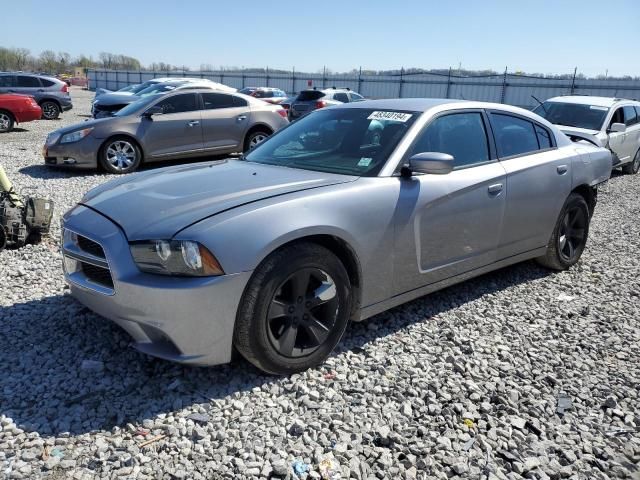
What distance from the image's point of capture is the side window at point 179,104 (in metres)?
9.83

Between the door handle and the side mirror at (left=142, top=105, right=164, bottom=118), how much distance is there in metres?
7.34

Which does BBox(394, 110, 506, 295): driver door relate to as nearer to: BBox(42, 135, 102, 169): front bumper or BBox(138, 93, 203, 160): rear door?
BBox(138, 93, 203, 160): rear door

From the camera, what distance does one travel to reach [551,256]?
4.94 meters

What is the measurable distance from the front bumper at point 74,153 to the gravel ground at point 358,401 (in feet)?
17.4

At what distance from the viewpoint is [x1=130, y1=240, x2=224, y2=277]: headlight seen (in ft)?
8.63

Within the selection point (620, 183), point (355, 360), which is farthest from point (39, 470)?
point (620, 183)

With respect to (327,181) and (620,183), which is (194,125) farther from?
(620,183)

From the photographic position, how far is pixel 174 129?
32.1ft

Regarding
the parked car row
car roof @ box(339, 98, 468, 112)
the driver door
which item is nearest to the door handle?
the driver door

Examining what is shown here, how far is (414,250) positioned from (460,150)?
973mm

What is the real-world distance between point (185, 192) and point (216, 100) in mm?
7822

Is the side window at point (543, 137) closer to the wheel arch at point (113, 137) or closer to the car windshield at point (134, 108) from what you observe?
the wheel arch at point (113, 137)

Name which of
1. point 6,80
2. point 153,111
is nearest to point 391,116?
point 153,111

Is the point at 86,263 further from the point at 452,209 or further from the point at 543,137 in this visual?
the point at 543,137
